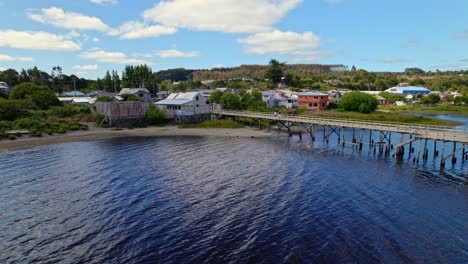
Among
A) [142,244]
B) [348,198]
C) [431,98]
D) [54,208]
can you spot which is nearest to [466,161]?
[348,198]

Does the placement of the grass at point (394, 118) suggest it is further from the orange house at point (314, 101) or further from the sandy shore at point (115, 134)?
the sandy shore at point (115, 134)

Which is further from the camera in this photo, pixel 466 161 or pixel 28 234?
pixel 466 161

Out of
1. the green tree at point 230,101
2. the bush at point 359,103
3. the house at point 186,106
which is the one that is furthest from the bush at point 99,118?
the bush at point 359,103

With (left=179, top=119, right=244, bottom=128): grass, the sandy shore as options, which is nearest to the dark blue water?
the sandy shore

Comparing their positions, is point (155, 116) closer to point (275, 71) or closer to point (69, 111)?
point (69, 111)

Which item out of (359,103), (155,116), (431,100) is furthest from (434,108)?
(155,116)

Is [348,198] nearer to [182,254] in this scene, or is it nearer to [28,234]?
[182,254]
